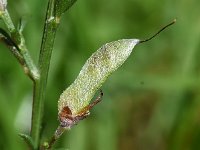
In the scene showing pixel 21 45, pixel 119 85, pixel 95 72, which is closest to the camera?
pixel 95 72

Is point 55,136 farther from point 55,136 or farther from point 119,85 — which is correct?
point 119,85

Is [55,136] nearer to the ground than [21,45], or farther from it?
nearer to the ground

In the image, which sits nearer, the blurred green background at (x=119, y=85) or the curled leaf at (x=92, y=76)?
the curled leaf at (x=92, y=76)

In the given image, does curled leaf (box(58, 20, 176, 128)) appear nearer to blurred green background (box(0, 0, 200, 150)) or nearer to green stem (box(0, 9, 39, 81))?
green stem (box(0, 9, 39, 81))

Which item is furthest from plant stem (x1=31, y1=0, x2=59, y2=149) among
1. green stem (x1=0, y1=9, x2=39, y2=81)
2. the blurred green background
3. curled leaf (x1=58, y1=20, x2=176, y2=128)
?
the blurred green background

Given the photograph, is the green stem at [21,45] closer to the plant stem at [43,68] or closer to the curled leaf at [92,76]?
the plant stem at [43,68]

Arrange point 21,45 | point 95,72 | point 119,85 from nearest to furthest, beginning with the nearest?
point 95,72, point 21,45, point 119,85

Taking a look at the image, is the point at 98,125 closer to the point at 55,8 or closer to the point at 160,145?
the point at 160,145

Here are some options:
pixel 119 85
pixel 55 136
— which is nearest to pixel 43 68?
pixel 55 136

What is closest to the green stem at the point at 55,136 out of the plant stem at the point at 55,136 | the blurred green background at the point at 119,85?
the plant stem at the point at 55,136
